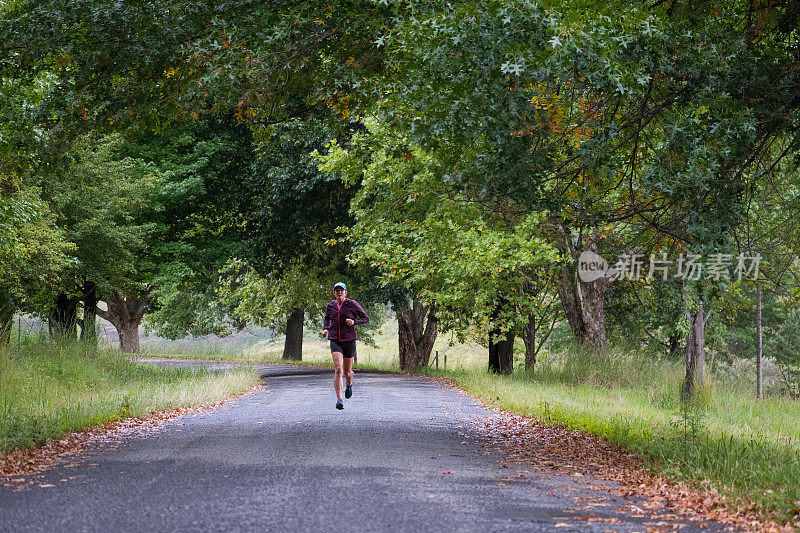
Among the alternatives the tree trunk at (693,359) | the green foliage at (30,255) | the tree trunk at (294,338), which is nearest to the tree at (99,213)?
the green foliage at (30,255)

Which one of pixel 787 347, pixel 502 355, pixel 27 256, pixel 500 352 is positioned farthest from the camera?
pixel 787 347

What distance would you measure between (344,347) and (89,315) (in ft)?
48.5

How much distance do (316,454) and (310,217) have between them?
1650 cm

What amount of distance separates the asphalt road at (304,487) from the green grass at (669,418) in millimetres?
1119

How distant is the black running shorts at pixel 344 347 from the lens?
42.6 ft

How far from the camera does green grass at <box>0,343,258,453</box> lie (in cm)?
1022

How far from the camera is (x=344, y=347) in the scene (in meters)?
13.1

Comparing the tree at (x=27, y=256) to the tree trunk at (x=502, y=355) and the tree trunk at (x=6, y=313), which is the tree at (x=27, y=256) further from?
the tree trunk at (x=502, y=355)

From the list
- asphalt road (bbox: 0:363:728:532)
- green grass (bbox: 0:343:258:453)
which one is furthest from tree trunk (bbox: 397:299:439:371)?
asphalt road (bbox: 0:363:728:532)

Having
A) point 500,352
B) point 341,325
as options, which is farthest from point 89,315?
point 341,325

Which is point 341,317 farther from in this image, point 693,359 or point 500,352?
point 500,352

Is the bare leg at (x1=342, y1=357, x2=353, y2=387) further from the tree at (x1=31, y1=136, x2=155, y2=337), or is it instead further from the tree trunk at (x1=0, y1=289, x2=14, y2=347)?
the tree at (x1=31, y1=136, x2=155, y2=337)

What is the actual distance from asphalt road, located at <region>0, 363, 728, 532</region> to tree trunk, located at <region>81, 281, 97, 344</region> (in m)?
10.8

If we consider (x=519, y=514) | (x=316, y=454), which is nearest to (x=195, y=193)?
(x=316, y=454)
